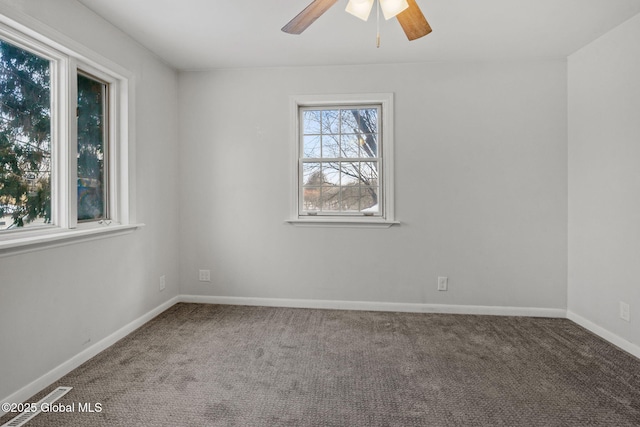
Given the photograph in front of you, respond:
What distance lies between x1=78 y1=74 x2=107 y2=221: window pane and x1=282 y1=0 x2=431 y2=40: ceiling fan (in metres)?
1.67

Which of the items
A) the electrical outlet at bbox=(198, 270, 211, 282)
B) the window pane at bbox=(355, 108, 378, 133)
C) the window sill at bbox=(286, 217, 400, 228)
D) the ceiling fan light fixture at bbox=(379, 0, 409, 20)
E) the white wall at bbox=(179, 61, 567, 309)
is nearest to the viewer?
the ceiling fan light fixture at bbox=(379, 0, 409, 20)

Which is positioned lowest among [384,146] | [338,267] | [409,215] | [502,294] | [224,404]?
[224,404]

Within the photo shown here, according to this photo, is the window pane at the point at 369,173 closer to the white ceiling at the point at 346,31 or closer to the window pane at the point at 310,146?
the window pane at the point at 310,146

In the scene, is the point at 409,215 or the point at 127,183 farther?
the point at 409,215

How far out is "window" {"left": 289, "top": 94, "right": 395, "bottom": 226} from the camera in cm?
344

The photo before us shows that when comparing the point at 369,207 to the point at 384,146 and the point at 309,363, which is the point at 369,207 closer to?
the point at 384,146

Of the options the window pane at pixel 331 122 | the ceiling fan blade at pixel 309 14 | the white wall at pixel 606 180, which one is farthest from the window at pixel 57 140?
the white wall at pixel 606 180

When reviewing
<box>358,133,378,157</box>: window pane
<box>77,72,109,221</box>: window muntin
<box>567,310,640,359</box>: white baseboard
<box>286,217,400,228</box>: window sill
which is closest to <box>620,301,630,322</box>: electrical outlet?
<box>567,310,640,359</box>: white baseboard

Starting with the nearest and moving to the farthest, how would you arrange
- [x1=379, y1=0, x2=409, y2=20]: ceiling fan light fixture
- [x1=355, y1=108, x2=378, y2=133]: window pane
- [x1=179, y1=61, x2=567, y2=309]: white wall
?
[x1=379, y1=0, x2=409, y2=20]: ceiling fan light fixture
[x1=179, y1=61, x2=567, y2=309]: white wall
[x1=355, y1=108, x2=378, y2=133]: window pane

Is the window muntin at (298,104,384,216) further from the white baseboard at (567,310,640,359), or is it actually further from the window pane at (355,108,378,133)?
the white baseboard at (567,310,640,359)

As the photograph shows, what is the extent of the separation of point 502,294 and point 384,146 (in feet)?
6.04

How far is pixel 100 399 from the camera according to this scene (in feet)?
6.22

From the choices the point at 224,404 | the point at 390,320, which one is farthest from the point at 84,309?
the point at 390,320

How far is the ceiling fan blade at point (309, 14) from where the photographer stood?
1668 millimetres
